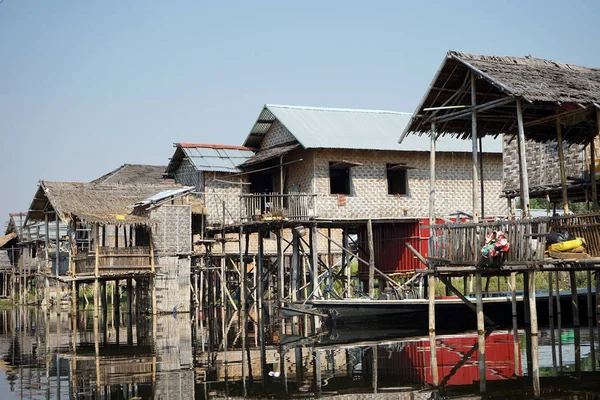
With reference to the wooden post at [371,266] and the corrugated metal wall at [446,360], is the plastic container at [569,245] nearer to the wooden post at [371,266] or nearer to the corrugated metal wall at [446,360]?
the corrugated metal wall at [446,360]

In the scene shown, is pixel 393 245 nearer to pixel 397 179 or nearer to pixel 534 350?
pixel 397 179

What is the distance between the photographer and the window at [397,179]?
1056 inches

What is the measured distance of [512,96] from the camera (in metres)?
14.3

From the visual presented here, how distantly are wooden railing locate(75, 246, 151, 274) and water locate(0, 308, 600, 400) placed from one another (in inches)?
119

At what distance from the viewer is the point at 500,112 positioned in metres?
16.5

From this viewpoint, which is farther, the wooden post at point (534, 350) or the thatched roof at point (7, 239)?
the thatched roof at point (7, 239)

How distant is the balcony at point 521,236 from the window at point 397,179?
11457 millimetres

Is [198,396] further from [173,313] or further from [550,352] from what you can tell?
[173,313]

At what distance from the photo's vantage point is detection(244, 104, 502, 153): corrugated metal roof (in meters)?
25.9

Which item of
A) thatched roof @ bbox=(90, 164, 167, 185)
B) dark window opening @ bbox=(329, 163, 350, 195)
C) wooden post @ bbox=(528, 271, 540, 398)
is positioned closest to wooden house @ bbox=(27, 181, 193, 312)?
dark window opening @ bbox=(329, 163, 350, 195)

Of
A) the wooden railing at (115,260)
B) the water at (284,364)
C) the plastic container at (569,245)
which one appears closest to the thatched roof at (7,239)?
the wooden railing at (115,260)

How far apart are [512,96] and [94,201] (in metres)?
16.6

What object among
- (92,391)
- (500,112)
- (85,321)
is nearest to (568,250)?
(500,112)

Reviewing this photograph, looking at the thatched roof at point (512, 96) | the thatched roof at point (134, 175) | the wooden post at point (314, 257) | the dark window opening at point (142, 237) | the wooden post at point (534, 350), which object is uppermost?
the thatched roof at point (134, 175)
